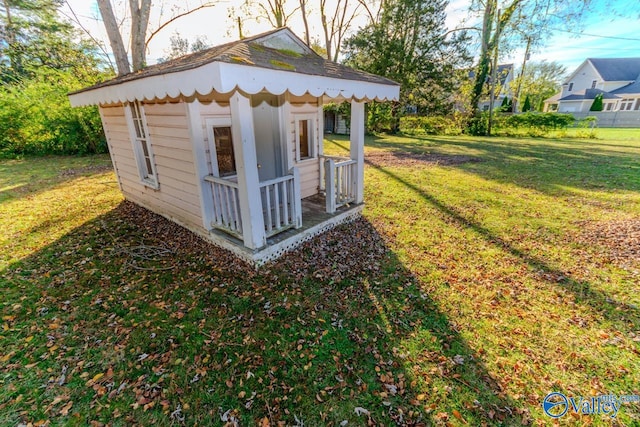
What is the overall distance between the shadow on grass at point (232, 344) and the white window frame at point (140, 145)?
68.6 inches

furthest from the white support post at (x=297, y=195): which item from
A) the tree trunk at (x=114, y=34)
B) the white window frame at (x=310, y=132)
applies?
the tree trunk at (x=114, y=34)

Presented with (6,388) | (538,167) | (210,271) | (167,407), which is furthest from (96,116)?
(538,167)

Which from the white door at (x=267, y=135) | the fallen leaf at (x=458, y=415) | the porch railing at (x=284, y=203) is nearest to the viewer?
the fallen leaf at (x=458, y=415)

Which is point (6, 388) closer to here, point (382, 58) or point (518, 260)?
point (518, 260)

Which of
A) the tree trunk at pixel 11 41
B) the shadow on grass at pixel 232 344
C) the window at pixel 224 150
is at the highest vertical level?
the tree trunk at pixel 11 41

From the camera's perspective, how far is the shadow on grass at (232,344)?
225 centimetres

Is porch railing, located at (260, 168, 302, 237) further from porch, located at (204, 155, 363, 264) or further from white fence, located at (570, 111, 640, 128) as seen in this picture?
white fence, located at (570, 111, 640, 128)

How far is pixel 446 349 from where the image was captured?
2.80 m

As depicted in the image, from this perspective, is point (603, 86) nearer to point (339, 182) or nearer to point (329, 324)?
point (339, 182)

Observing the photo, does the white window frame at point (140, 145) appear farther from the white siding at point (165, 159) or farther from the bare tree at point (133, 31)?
the bare tree at point (133, 31)

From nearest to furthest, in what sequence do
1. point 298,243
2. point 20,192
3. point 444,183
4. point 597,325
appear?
1. point 597,325
2. point 298,243
3. point 20,192
4. point 444,183

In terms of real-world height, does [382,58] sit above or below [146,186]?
above

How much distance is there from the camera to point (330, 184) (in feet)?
16.7

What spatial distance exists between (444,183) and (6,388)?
362 inches
